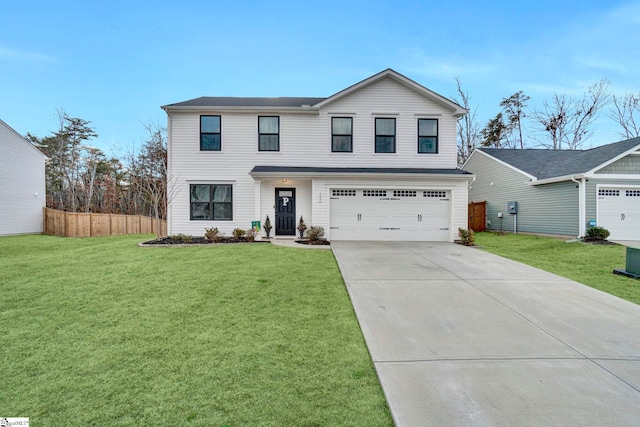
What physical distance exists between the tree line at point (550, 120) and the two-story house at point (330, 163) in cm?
1589

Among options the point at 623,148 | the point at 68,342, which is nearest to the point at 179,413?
the point at 68,342

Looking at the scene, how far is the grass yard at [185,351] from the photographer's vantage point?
90.0 inches

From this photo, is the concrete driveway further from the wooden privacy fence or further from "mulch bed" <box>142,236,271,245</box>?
the wooden privacy fence

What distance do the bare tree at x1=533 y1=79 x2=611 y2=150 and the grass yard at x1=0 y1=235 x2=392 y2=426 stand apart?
31.2 meters

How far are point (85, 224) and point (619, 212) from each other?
2632 cm

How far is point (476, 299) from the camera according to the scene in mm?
5016

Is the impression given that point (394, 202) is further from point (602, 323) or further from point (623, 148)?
point (623, 148)

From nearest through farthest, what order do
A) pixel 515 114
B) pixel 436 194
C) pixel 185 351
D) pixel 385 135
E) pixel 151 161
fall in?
1. pixel 185 351
2. pixel 436 194
3. pixel 385 135
4. pixel 151 161
5. pixel 515 114

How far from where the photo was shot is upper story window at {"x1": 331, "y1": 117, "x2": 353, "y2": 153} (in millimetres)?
12430

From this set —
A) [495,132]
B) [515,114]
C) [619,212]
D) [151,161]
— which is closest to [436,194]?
[619,212]

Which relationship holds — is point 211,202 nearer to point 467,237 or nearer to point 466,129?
point 467,237

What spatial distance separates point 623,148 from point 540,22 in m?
8.51

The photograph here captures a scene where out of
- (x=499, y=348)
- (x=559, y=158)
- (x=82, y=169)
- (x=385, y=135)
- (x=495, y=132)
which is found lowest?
(x=499, y=348)

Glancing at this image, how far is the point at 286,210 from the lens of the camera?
40.2 feet
